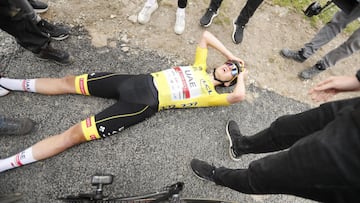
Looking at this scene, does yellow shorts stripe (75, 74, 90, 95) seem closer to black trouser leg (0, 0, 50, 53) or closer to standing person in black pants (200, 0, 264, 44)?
black trouser leg (0, 0, 50, 53)

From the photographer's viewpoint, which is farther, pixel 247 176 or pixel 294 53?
pixel 294 53

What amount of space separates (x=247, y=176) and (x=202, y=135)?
120 cm

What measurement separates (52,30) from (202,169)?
2.43 meters

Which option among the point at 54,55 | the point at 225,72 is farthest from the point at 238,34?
the point at 54,55

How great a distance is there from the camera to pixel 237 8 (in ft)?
14.6

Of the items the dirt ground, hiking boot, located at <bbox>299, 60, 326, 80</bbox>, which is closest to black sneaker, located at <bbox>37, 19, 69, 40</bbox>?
the dirt ground

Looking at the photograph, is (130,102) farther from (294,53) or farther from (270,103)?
(294,53)

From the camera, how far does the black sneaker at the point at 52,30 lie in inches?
135

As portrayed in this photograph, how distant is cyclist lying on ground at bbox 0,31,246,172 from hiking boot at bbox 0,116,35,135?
0.25m

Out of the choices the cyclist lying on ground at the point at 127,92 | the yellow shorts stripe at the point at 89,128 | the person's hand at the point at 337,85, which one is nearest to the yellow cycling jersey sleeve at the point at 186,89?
the cyclist lying on ground at the point at 127,92

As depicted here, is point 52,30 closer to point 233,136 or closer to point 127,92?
point 127,92

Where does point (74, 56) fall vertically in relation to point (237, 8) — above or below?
Result: below

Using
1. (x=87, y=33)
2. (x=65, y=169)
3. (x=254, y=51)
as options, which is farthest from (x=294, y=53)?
(x=65, y=169)

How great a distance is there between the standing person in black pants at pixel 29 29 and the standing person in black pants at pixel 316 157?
233cm
